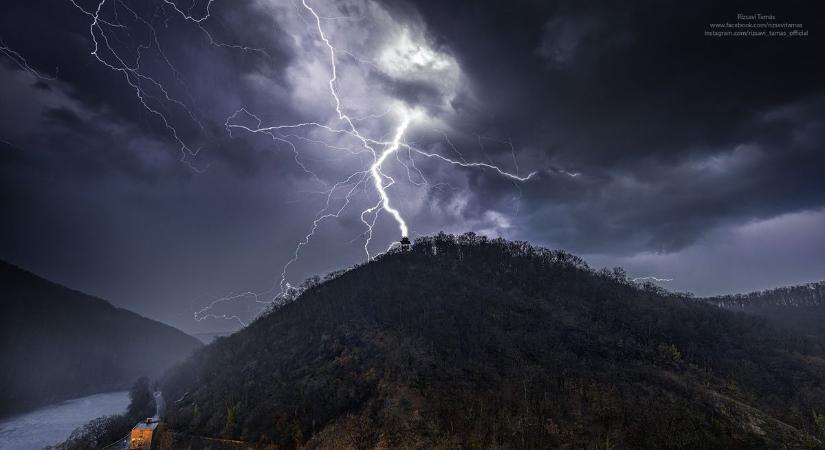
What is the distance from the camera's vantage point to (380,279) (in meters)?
93.2

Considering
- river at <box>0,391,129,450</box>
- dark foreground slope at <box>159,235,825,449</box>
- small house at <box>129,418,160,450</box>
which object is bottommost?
river at <box>0,391,129,450</box>

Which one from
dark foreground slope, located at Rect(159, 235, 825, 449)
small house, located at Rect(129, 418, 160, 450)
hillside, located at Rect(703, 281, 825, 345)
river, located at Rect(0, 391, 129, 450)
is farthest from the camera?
hillside, located at Rect(703, 281, 825, 345)

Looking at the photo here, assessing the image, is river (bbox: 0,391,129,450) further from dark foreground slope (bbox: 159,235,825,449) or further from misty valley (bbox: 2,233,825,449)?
dark foreground slope (bbox: 159,235,825,449)

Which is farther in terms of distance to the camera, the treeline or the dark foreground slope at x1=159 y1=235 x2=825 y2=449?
the treeline

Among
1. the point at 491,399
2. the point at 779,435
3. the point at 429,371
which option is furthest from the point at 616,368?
the point at 429,371

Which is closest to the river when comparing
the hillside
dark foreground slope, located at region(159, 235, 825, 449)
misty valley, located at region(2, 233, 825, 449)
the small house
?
misty valley, located at region(2, 233, 825, 449)

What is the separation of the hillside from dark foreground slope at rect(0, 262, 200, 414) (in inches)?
7016

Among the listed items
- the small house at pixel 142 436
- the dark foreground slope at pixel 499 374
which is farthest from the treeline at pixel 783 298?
the small house at pixel 142 436

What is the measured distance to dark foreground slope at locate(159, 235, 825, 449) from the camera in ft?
134

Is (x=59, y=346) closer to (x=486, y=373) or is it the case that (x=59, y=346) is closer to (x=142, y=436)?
(x=142, y=436)

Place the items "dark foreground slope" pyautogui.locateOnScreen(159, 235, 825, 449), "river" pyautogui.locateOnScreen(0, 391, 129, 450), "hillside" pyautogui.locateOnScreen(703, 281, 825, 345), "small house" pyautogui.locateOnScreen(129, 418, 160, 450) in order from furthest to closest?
"hillside" pyautogui.locateOnScreen(703, 281, 825, 345), "river" pyautogui.locateOnScreen(0, 391, 129, 450), "small house" pyautogui.locateOnScreen(129, 418, 160, 450), "dark foreground slope" pyautogui.locateOnScreen(159, 235, 825, 449)

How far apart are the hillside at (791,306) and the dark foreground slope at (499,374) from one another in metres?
20.3

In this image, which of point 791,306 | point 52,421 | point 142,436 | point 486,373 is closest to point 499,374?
point 486,373

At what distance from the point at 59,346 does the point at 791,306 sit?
764 ft
